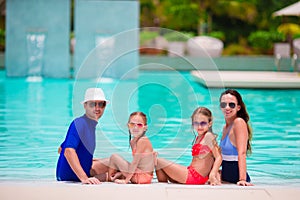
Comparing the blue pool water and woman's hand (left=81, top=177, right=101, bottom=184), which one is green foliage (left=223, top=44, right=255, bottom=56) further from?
woman's hand (left=81, top=177, right=101, bottom=184)

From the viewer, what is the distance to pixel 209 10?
3234cm

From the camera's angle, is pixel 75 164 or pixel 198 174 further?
pixel 198 174

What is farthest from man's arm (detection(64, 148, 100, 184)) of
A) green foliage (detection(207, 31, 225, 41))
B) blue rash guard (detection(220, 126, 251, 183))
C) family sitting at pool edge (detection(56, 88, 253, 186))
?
green foliage (detection(207, 31, 225, 41))

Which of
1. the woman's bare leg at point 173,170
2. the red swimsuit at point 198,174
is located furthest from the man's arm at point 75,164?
the red swimsuit at point 198,174

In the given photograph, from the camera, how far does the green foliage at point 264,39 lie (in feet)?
94.8

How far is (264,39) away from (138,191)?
24.8 m

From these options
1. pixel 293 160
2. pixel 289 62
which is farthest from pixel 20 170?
pixel 289 62

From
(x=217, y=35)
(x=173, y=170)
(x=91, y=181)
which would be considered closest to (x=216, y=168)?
(x=173, y=170)

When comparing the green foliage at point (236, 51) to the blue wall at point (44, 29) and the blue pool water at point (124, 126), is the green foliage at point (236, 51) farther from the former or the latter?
the blue pool water at point (124, 126)

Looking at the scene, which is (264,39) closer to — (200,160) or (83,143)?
(200,160)

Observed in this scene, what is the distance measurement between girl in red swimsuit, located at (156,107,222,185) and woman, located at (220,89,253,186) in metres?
0.16

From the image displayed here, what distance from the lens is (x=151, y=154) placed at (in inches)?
203

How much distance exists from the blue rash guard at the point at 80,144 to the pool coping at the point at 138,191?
32cm

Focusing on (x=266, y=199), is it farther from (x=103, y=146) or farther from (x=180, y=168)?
(x=103, y=146)
